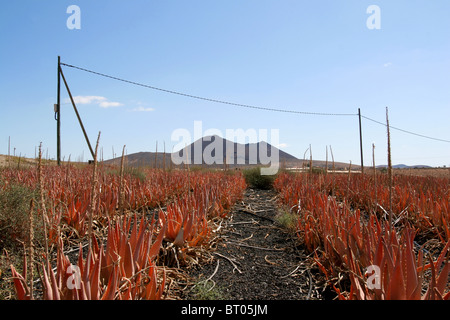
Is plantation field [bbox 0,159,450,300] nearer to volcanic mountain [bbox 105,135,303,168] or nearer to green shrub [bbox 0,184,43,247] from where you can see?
green shrub [bbox 0,184,43,247]

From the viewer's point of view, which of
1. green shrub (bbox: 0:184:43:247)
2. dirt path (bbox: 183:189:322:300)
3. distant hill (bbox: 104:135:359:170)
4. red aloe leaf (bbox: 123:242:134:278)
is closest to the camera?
red aloe leaf (bbox: 123:242:134:278)

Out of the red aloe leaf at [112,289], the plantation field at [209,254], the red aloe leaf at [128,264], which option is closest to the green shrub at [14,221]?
the plantation field at [209,254]

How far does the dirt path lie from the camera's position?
237cm

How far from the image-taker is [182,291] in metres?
2.37

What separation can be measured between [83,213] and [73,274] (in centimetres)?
223

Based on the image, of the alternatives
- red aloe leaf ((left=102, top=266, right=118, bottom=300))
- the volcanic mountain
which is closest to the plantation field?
red aloe leaf ((left=102, top=266, right=118, bottom=300))

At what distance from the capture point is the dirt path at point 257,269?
2373mm

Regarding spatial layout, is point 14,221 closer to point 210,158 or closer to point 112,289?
point 112,289

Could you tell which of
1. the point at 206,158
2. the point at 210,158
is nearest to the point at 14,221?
the point at 210,158

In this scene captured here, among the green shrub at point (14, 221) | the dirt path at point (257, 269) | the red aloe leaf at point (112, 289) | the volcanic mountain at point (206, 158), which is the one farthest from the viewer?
the volcanic mountain at point (206, 158)

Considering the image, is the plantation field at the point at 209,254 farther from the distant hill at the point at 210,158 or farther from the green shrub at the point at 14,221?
the distant hill at the point at 210,158
